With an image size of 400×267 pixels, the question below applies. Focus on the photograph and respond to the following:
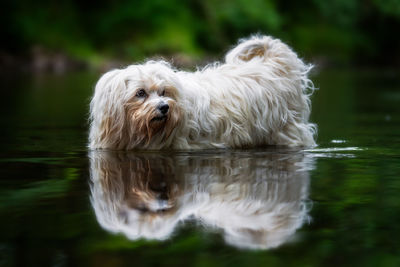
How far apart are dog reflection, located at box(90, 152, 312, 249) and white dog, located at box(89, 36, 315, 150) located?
0.34 m

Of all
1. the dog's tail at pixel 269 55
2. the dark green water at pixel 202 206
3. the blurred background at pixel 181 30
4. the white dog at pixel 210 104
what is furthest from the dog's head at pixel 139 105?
the blurred background at pixel 181 30

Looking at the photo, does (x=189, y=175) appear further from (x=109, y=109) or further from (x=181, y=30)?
(x=181, y=30)

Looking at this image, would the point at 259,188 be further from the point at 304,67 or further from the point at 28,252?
the point at 304,67

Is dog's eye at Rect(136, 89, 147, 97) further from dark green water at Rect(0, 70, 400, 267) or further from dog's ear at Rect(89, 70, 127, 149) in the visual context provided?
dark green water at Rect(0, 70, 400, 267)

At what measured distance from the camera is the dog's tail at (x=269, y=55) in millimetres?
7762

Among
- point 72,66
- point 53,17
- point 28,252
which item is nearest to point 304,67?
point 28,252

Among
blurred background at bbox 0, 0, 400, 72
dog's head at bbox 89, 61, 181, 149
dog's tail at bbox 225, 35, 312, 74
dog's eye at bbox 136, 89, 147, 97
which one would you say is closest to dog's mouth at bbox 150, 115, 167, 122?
dog's head at bbox 89, 61, 181, 149

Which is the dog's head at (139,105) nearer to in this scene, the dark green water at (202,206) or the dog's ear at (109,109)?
the dog's ear at (109,109)

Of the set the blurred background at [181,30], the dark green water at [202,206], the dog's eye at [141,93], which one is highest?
the blurred background at [181,30]

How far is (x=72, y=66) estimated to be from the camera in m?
37.6

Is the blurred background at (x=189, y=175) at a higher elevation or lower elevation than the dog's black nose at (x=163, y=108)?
lower

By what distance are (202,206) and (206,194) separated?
389 mm

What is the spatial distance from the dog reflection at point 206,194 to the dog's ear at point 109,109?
12.4 inches

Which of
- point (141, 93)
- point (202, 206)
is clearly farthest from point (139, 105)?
point (202, 206)
